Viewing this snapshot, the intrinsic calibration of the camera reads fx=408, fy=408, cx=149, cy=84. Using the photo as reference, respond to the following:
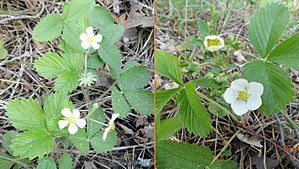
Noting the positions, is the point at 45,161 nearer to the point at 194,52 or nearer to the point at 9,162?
the point at 9,162

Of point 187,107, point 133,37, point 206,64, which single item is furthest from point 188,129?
point 133,37

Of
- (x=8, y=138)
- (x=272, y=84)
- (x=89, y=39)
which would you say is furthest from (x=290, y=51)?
(x=8, y=138)

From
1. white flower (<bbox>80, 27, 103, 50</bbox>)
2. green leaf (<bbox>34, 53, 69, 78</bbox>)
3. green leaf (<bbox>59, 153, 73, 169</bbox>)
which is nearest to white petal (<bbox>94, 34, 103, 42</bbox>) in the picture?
white flower (<bbox>80, 27, 103, 50</bbox>)

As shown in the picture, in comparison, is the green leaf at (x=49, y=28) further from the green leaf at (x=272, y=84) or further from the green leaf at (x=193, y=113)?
the green leaf at (x=272, y=84)

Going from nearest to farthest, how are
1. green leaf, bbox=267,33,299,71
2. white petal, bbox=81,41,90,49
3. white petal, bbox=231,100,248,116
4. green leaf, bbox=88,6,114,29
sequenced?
1. green leaf, bbox=267,33,299,71
2. white petal, bbox=231,100,248,116
3. white petal, bbox=81,41,90,49
4. green leaf, bbox=88,6,114,29

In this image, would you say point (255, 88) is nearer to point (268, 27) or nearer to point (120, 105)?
point (268, 27)

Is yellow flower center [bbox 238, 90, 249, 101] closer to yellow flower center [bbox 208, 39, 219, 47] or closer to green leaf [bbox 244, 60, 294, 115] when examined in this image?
green leaf [bbox 244, 60, 294, 115]
